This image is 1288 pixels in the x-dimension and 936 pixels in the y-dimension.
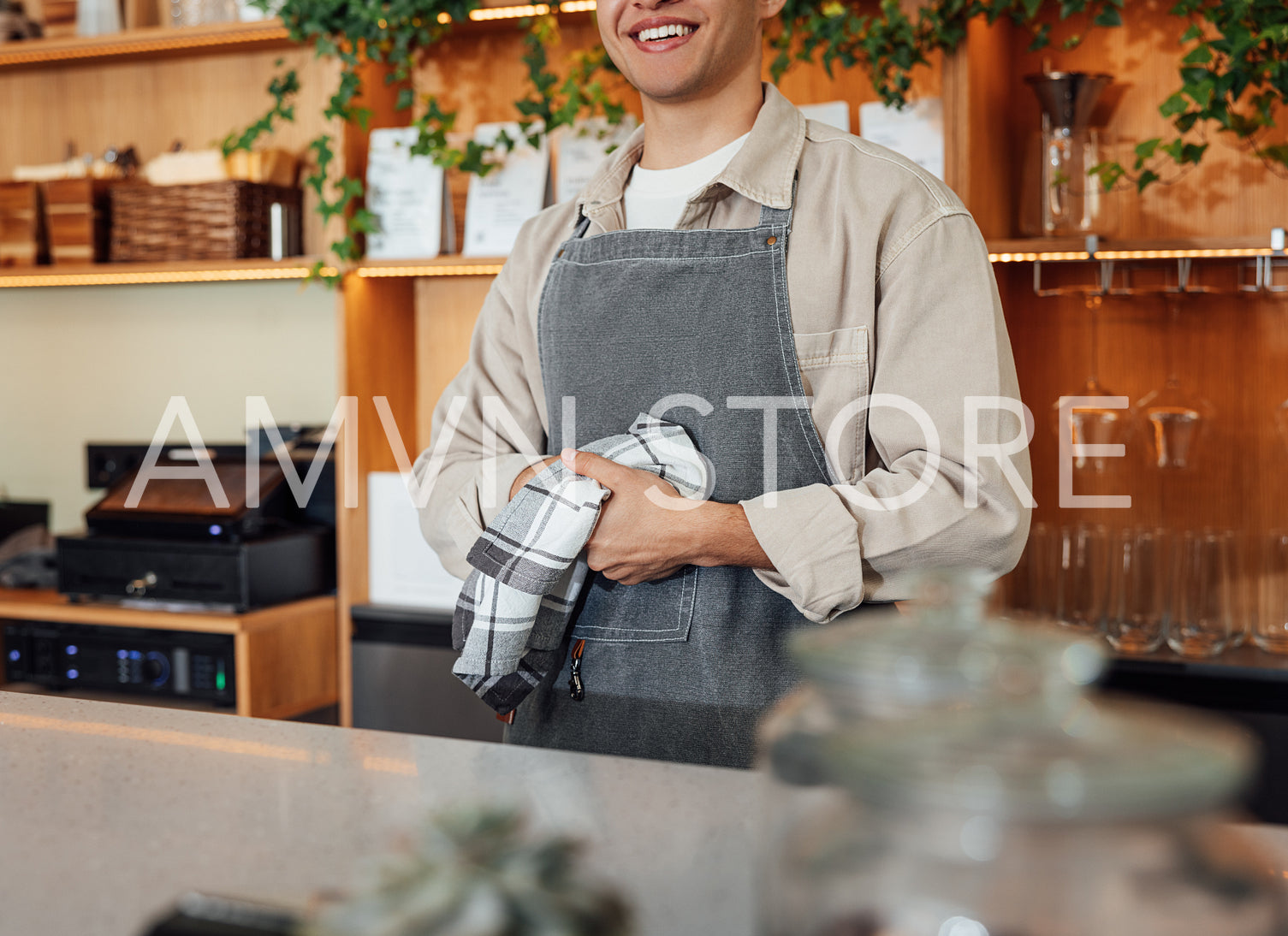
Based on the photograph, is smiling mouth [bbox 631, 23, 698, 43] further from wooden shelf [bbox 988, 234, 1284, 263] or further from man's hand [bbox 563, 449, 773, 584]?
wooden shelf [bbox 988, 234, 1284, 263]

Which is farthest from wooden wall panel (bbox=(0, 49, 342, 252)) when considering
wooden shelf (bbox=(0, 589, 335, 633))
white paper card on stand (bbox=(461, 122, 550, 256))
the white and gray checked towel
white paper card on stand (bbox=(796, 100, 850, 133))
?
the white and gray checked towel

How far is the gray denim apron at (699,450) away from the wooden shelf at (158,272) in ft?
4.17

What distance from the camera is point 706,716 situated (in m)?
1.27

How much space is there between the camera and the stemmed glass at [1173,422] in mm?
2098

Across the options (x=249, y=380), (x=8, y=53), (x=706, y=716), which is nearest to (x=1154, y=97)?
(x=706, y=716)

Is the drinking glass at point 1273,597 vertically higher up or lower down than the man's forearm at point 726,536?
lower down

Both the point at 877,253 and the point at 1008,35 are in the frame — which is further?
the point at 1008,35

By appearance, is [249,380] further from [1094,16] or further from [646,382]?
[1094,16]

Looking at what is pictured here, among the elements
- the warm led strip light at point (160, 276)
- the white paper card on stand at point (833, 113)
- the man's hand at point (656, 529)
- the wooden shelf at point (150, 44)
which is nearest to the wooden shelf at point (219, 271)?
the warm led strip light at point (160, 276)

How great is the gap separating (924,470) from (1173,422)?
44.4 inches

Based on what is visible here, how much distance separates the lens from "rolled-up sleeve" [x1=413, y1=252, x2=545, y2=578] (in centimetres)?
143

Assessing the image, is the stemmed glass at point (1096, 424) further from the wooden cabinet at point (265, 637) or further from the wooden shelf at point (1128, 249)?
the wooden cabinet at point (265, 637)

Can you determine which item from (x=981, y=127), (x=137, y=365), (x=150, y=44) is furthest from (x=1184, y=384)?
(x=137, y=365)

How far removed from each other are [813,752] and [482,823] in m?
0.12
